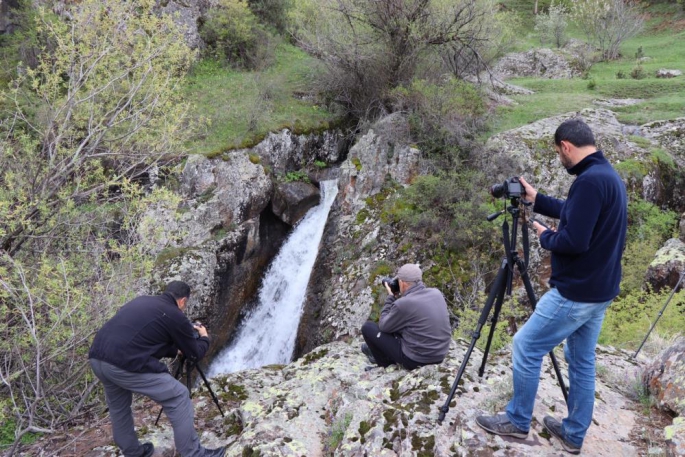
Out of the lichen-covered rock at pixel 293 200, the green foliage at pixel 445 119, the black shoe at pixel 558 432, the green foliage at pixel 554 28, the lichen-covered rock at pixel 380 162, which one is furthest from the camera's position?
the green foliage at pixel 554 28

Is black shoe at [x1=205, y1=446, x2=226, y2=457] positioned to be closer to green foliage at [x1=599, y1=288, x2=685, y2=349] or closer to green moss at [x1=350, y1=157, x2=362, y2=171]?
green foliage at [x1=599, y1=288, x2=685, y2=349]

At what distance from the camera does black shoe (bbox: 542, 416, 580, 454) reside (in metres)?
3.26

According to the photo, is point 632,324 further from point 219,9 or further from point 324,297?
point 219,9

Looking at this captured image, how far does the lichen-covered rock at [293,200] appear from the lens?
14.7 meters

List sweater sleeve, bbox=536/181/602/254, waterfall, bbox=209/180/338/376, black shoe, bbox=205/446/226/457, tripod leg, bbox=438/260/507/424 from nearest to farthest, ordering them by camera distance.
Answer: sweater sleeve, bbox=536/181/602/254
tripod leg, bbox=438/260/507/424
black shoe, bbox=205/446/226/457
waterfall, bbox=209/180/338/376

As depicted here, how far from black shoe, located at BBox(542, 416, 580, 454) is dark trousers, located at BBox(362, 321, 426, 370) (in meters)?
1.81

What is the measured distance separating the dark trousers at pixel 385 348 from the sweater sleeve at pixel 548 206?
2.74m

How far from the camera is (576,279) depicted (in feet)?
9.37

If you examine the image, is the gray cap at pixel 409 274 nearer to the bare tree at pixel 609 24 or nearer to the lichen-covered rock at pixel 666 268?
the lichen-covered rock at pixel 666 268

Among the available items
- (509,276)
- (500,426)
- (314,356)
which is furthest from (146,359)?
(314,356)

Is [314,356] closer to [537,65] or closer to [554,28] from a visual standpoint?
[537,65]

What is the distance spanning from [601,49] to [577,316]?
1289 inches

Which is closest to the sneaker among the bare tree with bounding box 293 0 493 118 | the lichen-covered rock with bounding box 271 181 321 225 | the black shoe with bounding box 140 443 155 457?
the black shoe with bounding box 140 443 155 457

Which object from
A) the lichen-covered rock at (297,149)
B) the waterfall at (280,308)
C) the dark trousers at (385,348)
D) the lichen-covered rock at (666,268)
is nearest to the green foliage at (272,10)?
the lichen-covered rock at (297,149)
